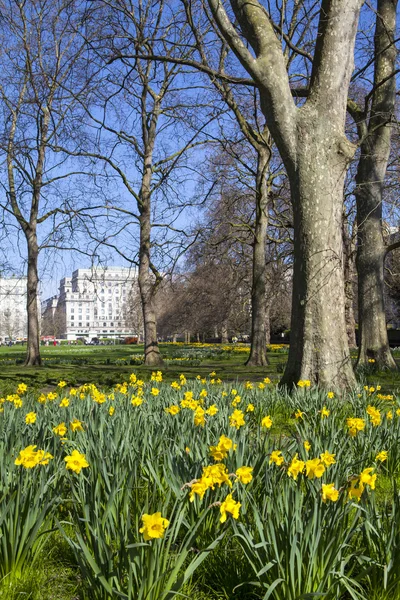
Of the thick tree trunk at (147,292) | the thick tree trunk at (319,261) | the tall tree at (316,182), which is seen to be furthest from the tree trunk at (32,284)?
the thick tree trunk at (319,261)

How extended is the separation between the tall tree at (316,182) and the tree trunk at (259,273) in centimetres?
732

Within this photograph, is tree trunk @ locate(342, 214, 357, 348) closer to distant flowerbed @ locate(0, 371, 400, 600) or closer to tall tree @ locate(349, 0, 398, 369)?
tall tree @ locate(349, 0, 398, 369)

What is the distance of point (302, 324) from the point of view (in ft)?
20.3

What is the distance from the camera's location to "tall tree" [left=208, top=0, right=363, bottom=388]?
6.12 meters

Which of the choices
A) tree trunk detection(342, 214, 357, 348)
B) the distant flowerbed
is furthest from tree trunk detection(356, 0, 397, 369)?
tree trunk detection(342, 214, 357, 348)

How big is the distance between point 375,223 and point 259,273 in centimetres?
470

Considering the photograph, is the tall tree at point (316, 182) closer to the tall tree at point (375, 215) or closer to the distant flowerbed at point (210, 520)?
the distant flowerbed at point (210, 520)

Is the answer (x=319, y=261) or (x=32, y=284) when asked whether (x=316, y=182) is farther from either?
(x=32, y=284)

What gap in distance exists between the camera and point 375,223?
10.4 metres

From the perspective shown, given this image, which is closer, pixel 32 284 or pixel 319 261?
pixel 319 261

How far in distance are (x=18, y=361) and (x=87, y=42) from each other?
1231 centimetres

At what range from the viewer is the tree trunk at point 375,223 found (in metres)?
9.91

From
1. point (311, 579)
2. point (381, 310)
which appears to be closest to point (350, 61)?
point (381, 310)

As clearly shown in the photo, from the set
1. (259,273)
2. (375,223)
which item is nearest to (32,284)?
(259,273)
